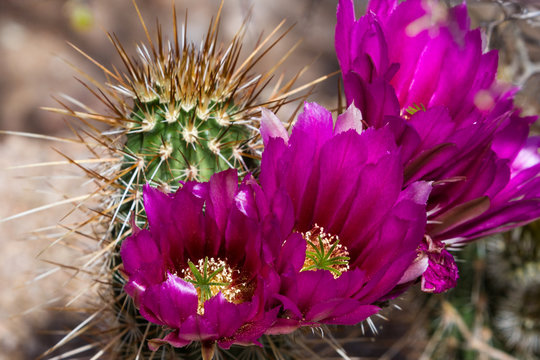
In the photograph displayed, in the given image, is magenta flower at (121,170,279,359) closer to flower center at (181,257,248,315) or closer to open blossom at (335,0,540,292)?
flower center at (181,257,248,315)

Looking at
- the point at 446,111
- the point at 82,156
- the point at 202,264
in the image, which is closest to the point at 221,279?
the point at 202,264

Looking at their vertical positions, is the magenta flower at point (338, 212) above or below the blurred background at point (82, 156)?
above

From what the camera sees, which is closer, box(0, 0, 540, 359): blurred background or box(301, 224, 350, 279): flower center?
box(301, 224, 350, 279): flower center

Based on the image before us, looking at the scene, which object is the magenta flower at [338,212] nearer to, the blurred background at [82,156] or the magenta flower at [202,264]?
the magenta flower at [202,264]

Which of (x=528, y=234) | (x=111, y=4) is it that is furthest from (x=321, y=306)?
(x=111, y=4)

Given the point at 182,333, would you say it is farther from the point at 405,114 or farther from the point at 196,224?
the point at 405,114

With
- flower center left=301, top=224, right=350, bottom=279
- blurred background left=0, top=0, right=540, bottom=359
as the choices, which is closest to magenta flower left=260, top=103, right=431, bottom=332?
flower center left=301, top=224, right=350, bottom=279

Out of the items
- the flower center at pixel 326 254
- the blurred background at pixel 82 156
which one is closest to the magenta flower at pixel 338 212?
the flower center at pixel 326 254

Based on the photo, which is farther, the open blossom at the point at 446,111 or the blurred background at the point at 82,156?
the blurred background at the point at 82,156
